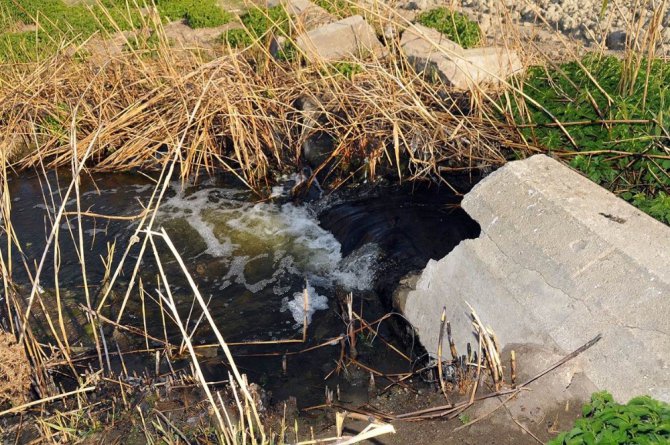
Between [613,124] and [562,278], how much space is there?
1.54 meters

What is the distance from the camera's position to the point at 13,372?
11.3 ft

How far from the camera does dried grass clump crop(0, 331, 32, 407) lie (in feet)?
11.3

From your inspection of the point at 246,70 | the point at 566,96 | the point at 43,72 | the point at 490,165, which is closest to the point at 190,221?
→ the point at 246,70

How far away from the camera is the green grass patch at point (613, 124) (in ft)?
13.3

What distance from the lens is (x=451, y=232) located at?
5086 millimetres

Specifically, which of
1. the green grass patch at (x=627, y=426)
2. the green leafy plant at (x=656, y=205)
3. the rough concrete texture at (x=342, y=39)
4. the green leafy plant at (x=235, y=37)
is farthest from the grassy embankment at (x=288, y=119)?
the green grass patch at (x=627, y=426)

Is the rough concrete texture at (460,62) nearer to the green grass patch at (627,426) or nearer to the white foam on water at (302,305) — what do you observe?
the white foam on water at (302,305)

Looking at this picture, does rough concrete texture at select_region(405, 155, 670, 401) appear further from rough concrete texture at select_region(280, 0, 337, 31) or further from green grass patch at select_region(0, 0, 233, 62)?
green grass patch at select_region(0, 0, 233, 62)

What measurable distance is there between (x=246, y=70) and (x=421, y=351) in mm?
3305

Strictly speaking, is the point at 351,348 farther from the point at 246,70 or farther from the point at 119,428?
the point at 246,70

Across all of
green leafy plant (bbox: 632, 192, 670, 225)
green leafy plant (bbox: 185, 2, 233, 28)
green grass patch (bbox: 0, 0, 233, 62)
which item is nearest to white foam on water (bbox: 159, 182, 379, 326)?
green leafy plant (bbox: 632, 192, 670, 225)

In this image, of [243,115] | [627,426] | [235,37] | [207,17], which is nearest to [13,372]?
[627,426]

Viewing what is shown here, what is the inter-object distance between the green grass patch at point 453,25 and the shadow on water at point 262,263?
2.06 m

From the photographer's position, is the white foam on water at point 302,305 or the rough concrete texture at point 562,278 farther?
the white foam on water at point 302,305
